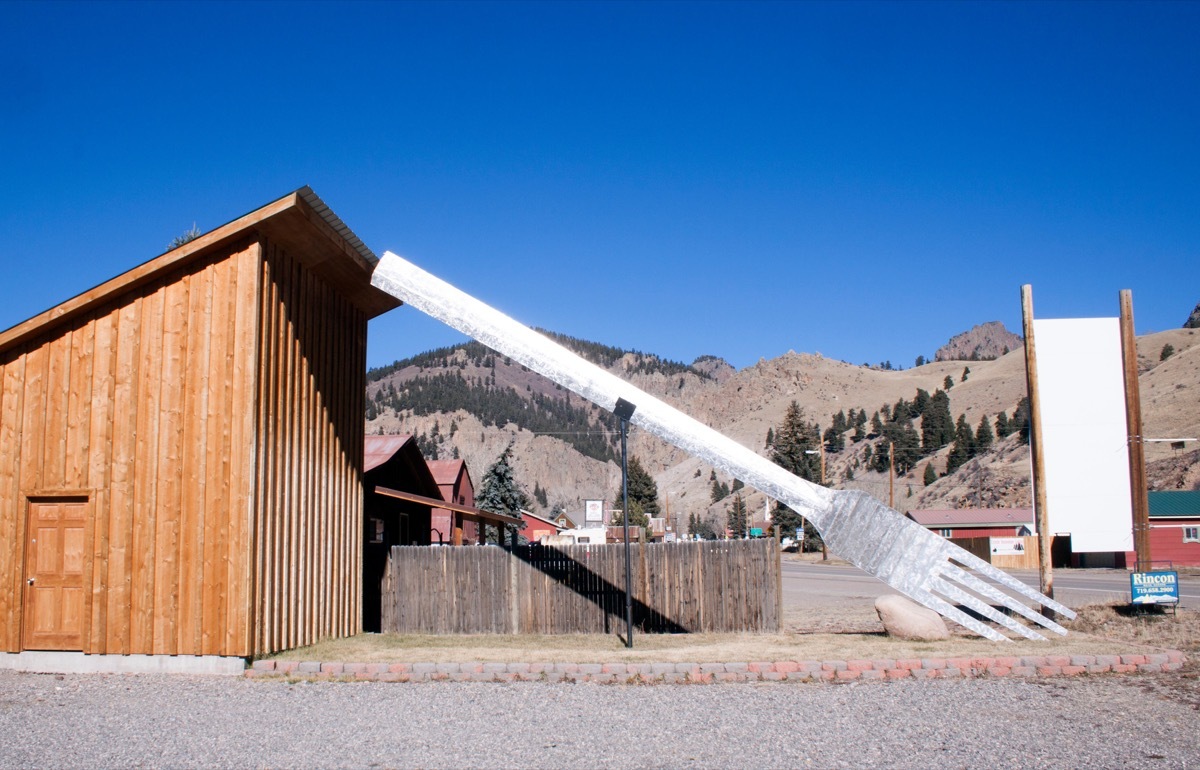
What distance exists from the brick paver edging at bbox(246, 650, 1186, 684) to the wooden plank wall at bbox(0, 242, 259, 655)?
1.89 metres

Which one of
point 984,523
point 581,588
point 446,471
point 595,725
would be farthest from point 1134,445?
point 984,523

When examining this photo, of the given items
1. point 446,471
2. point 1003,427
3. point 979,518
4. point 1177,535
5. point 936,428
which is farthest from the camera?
point 936,428

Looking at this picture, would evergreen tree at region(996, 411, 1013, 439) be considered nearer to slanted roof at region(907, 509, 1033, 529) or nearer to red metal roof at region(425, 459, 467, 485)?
slanted roof at region(907, 509, 1033, 529)

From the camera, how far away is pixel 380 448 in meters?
23.4

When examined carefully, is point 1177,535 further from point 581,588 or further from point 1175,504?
point 581,588

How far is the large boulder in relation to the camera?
535 inches

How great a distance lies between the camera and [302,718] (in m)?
9.24

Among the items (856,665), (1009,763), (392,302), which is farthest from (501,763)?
(392,302)

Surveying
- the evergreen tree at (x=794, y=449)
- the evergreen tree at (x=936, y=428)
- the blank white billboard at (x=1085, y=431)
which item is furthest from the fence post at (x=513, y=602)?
the evergreen tree at (x=936, y=428)

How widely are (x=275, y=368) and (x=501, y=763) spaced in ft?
24.1

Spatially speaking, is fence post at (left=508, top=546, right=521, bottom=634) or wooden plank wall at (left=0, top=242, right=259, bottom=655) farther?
fence post at (left=508, top=546, right=521, bottom=634)

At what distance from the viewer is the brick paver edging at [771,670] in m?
11.1

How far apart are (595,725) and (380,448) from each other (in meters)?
15.7

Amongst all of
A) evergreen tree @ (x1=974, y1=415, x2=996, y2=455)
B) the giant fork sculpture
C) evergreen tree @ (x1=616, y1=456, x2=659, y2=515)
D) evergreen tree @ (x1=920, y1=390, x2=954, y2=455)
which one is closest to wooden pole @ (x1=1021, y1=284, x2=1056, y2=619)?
the giant fork sculpture
